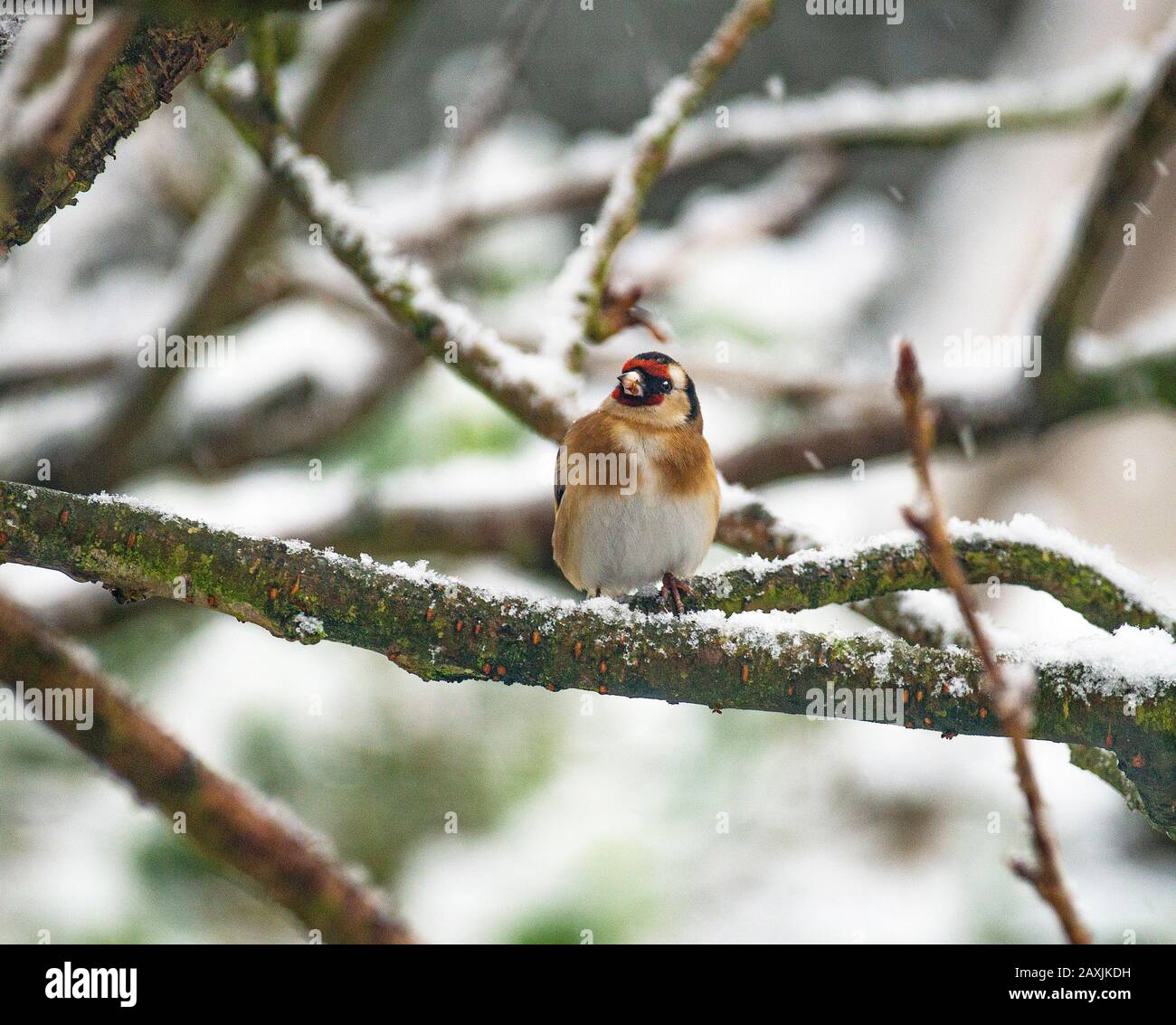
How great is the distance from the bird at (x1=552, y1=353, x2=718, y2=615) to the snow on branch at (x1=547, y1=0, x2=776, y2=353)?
7.6 inches

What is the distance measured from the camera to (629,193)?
3109 millimetres

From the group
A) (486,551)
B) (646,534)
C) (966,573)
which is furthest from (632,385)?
(486,551)

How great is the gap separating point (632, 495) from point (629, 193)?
916 millimetres

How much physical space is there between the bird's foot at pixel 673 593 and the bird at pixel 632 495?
17 centimetres

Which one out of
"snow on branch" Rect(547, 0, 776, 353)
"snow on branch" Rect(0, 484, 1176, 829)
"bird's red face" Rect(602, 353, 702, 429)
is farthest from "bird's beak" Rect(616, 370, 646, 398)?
"snow on branch" Rect(0, 484, 1176, 829)

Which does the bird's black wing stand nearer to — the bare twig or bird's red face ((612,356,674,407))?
bird's red face ((612,356,674,407))

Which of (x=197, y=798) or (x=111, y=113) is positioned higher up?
(x=111, y=113)

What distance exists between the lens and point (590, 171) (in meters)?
5.46

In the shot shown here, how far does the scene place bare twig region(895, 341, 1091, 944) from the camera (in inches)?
36.0

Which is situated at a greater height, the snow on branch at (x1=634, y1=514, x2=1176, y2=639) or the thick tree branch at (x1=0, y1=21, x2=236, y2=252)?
the thick tree branch at (x1=0, y1=21, x2=236, y2=252)

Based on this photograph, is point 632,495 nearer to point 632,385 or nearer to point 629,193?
point 632,385

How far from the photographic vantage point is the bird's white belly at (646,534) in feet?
8.84

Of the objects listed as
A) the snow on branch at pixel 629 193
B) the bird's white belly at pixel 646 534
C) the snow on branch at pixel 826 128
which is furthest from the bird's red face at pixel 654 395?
the snow on branch at pixel 826 128

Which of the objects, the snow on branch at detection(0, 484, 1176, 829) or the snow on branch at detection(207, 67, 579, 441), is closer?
the snow on branch at detection(0, 484, 1176, 829)
